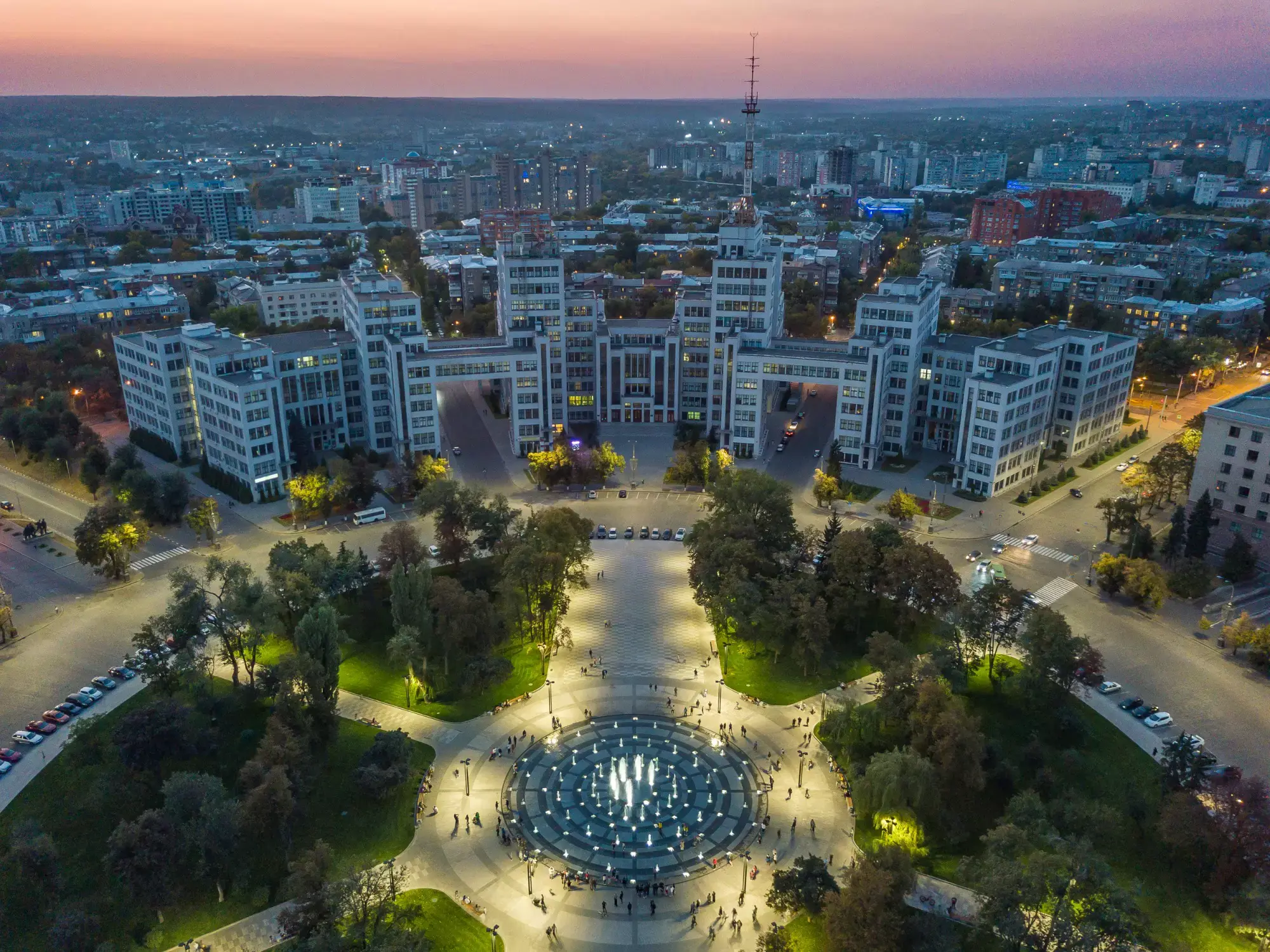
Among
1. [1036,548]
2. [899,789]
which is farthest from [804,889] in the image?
[1036,548]

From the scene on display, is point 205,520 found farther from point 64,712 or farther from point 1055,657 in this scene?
point 1055,657

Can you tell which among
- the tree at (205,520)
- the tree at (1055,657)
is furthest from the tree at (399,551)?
the tree at (1055,657)

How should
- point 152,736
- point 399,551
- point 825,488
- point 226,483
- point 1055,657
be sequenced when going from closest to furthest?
point 152,736, point 1055,657, point 399,551, point 825,488, point 226,483

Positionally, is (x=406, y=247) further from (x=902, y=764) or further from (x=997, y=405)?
(x=902, y=764)

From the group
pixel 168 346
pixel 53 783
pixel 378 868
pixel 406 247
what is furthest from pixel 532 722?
pixel 406 247

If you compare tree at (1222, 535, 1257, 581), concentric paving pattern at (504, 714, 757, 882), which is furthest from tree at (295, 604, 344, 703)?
tree at (1222, 535, 1257, 581)

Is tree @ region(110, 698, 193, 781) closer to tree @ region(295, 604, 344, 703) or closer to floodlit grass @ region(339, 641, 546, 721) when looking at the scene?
tree @ region(295, 604, 344, 703)
